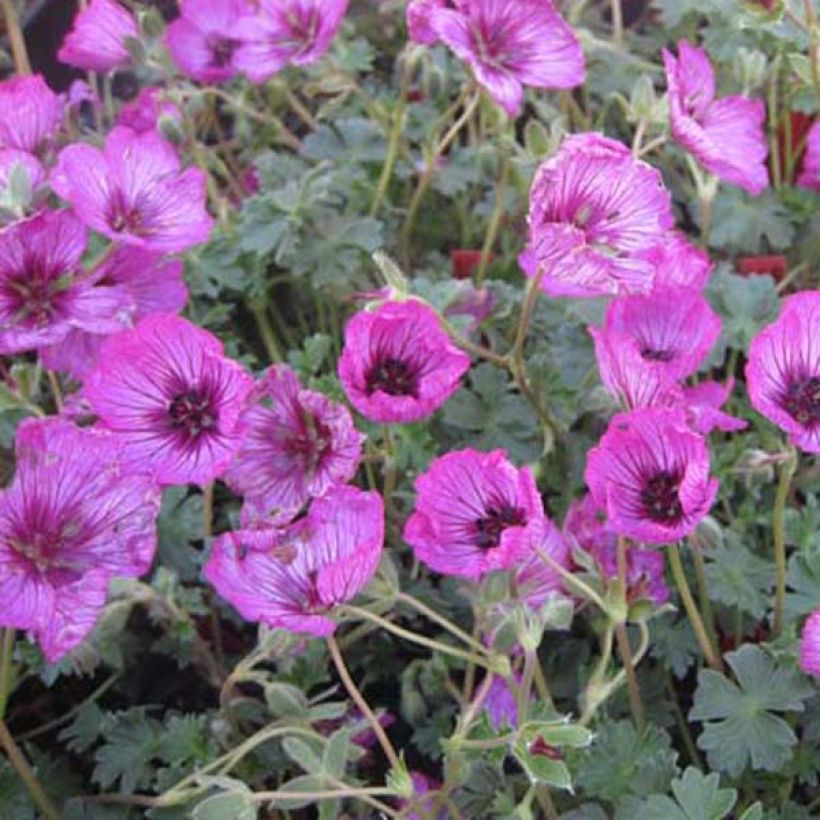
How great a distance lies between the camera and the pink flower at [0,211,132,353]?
108 cm

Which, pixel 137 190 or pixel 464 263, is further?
pixel 464 263

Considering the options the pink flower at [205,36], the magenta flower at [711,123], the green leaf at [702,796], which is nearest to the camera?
the green leaf at [702,796]

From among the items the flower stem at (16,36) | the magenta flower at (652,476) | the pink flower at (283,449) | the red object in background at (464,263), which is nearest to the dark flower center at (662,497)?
the magenta flower at (652,476)

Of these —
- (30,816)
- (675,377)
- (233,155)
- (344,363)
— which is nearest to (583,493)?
(675,377)

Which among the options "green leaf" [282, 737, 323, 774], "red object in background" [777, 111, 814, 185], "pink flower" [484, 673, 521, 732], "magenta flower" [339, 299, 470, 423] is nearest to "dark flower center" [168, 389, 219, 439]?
"magenta flower" [339, 299, 470, 423]

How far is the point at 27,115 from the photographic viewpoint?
4.17 feet

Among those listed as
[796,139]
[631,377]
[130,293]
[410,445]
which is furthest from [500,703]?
[796,139]

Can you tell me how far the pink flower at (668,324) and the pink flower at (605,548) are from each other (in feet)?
0.42

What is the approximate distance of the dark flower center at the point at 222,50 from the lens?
1547mm

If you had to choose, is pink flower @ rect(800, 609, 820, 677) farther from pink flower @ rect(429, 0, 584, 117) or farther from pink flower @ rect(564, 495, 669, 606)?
pink flower @ rect(429, 0, 584, 117)

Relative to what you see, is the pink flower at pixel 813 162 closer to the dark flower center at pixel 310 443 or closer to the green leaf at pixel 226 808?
the dark flower center at pixel 310 443

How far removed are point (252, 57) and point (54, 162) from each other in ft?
0.91

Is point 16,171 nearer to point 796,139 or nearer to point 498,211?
point 498,211

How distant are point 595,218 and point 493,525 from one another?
23 cm
